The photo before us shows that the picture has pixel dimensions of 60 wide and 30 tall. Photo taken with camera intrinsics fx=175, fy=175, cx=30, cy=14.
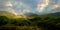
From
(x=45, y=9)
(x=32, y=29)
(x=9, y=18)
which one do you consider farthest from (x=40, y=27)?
(x=9, y=18)

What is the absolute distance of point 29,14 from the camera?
2.17 meters

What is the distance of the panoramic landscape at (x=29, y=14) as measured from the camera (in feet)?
6.97

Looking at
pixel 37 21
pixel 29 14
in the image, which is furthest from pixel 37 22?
pixel 29 14

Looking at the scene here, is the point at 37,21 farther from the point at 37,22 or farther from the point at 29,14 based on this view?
the point at 29,14

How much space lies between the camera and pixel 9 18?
2137 millimetres

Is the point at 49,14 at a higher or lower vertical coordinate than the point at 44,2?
lower

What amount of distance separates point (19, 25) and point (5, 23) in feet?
0.57

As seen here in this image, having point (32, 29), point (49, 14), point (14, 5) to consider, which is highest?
point (14, 5)

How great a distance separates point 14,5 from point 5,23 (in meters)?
0.25

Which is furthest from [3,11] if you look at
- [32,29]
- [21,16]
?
[32,29]

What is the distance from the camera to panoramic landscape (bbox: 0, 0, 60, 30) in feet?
6.97

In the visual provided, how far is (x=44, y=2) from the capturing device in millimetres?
2189

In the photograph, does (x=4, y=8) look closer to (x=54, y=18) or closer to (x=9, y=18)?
(x=9, y=18)

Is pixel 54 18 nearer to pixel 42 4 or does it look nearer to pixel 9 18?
pixel 42 4
